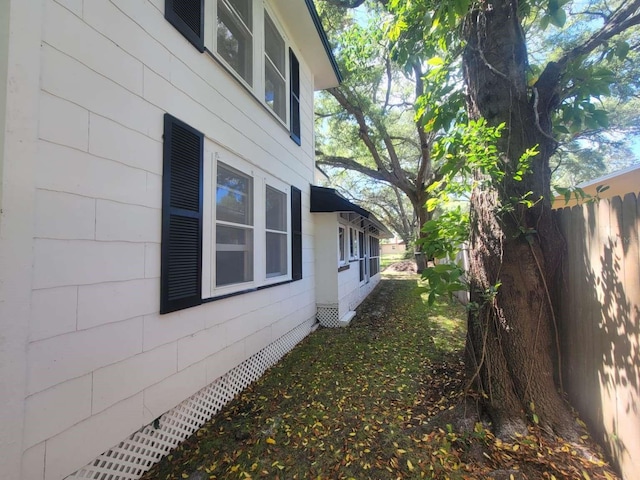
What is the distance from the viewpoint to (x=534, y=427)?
2377mm

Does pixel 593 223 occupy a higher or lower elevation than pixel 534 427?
higher

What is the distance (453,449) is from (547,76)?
3.41 m

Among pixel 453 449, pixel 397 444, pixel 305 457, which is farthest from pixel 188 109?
pixel 453 449

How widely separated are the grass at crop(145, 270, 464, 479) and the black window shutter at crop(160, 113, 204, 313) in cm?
126

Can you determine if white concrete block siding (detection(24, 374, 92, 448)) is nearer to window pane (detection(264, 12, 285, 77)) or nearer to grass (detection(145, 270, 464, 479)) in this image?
grass (detection(145, 270, 464, 479))

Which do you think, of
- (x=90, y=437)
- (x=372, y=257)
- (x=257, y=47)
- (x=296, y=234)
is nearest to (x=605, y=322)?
(x=90, y=437)

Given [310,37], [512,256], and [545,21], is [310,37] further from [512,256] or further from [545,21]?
[512,256]

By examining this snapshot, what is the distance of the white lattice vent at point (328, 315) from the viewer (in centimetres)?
608

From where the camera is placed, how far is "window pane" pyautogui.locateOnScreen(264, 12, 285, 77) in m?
4.59

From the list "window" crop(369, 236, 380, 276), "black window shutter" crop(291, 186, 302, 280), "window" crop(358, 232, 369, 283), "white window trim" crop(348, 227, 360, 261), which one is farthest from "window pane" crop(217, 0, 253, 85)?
"window" crop(369, 236, 380, 276)

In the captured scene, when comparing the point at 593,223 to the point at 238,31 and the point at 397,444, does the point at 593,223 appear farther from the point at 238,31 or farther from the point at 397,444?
the point at 238,31

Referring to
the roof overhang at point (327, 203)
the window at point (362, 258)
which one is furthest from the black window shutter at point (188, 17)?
the window at point (362, 258)

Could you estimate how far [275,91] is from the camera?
5.06 m

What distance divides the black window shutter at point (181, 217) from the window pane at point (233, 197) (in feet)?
1.50
